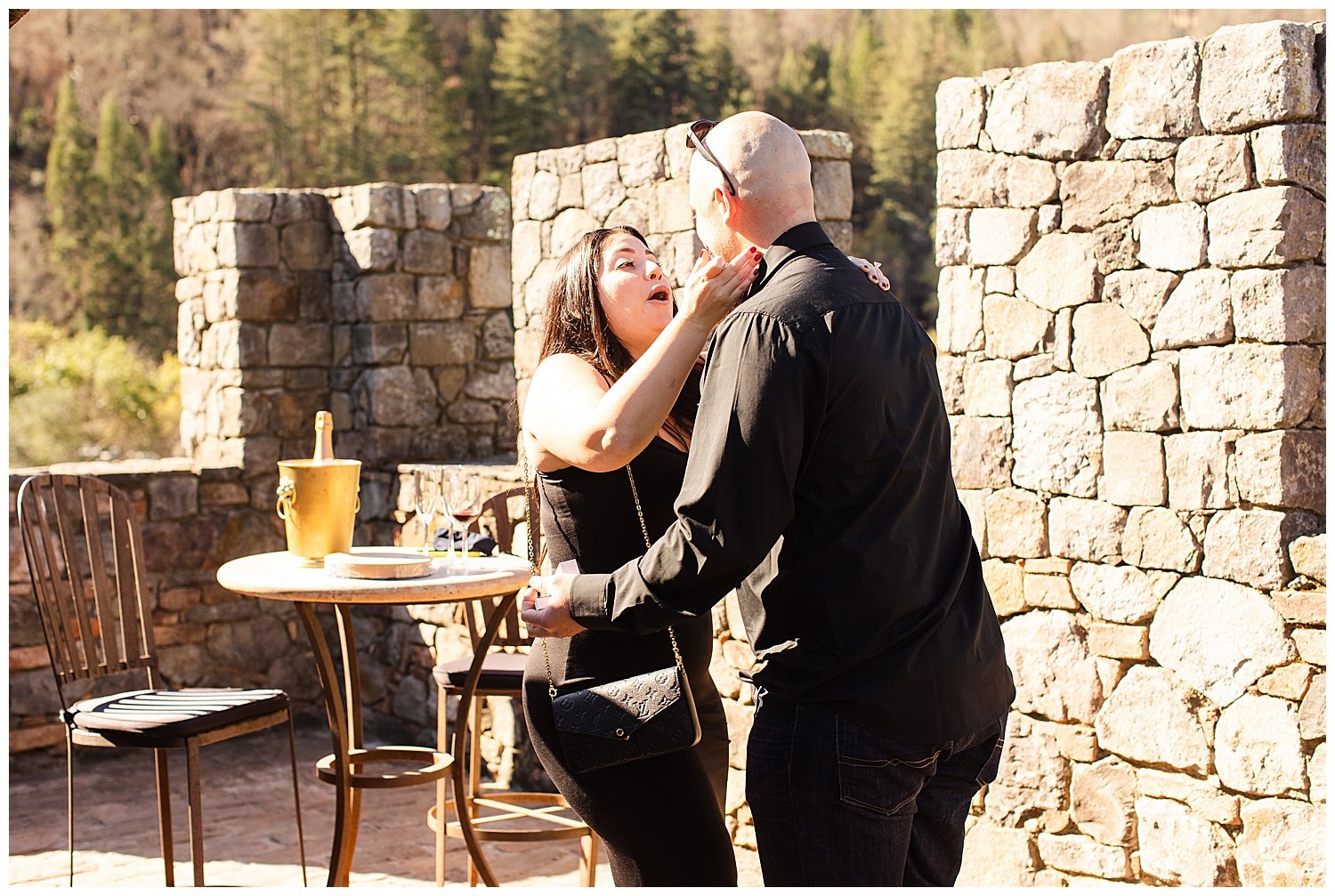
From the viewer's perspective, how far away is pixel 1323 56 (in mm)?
3227

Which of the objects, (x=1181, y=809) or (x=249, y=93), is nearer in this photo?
(x=1181, y=809)

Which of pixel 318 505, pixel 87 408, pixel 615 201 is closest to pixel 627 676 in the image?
pixel 318 505

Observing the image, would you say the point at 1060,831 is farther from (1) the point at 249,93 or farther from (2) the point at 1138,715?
(1) the point at 249,93

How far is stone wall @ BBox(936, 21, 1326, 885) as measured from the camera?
3271 mm

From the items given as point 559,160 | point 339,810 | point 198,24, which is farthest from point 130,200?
point 339,810

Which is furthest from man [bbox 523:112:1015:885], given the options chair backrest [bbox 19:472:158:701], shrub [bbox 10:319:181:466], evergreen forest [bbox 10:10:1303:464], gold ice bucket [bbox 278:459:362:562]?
evergreen forest [bbox 10:10:1303:464]

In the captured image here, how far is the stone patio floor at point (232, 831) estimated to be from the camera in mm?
4477

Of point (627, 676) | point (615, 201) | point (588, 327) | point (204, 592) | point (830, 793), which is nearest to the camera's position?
point (830, 793)

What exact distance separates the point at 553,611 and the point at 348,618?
2.33m

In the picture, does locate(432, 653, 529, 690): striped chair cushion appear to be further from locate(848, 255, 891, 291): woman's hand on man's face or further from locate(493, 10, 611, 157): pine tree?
locate(493, 10, 611, 157): pine tree

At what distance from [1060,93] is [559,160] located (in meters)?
2.11

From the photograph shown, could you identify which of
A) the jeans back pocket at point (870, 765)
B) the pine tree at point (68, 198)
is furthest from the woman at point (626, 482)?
the pine tree at point (68, 198)

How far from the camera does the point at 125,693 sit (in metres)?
3.97

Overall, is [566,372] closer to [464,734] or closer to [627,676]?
[627,676]
